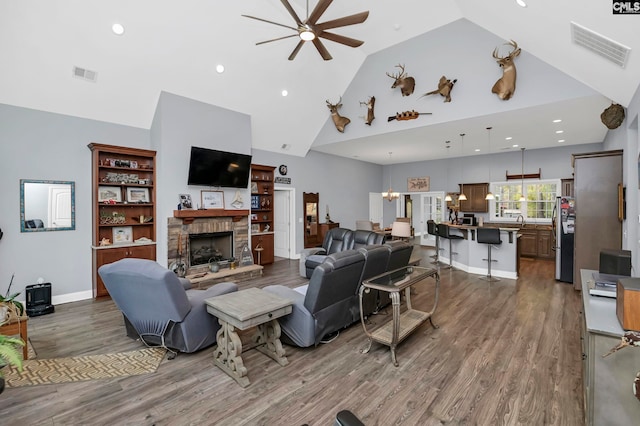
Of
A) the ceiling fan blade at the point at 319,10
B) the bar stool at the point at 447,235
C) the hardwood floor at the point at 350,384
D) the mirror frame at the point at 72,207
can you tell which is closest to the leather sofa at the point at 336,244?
the bar stool at the point at 447,235

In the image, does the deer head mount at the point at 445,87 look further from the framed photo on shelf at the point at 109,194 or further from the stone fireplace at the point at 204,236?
the framed photo on shelf at the point at 109,194

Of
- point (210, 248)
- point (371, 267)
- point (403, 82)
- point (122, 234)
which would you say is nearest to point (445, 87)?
point (403, 82)

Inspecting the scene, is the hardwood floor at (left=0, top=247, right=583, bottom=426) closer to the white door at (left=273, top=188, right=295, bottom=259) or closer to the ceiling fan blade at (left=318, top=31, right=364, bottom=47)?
the ceiling fan blade at (left=318, top=31, right=364, bottom=47)

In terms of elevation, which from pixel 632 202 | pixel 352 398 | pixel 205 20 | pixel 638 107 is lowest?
pixel 352 398

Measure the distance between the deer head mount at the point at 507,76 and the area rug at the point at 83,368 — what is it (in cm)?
624

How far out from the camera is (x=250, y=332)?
3.66 meters

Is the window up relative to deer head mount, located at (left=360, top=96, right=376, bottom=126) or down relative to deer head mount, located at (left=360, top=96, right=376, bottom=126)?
down

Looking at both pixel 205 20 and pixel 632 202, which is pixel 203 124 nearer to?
pixel 205 20

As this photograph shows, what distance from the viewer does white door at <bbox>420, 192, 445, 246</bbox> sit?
417 inches

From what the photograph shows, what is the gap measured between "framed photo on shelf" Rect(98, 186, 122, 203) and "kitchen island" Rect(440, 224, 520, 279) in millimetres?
6876

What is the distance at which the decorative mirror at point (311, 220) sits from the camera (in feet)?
29.2

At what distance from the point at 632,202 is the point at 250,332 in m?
4.91

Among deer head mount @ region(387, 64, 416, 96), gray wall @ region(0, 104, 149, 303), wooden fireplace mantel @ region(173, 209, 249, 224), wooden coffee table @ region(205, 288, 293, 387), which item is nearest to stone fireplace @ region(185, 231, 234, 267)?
wooden fireplace mantel @ region(173, 209, 249, 224)

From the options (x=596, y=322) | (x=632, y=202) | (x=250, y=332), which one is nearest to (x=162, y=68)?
(x=250, y=332)
